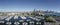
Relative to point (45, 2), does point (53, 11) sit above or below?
below

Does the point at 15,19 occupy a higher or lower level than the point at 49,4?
lower

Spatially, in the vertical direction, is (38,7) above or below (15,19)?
above

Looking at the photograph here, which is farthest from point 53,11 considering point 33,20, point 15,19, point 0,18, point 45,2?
point 0,18

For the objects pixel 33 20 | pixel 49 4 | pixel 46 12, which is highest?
pixel 49 4

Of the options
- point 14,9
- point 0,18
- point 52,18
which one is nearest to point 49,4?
point 52,18

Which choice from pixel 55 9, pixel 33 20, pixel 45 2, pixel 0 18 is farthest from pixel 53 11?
pixel 0 18

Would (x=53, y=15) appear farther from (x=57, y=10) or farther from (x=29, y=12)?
(x=29, y=12)

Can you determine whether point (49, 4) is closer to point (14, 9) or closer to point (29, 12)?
point (29, 12)

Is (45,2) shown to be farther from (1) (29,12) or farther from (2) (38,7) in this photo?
(1) (29,12)
